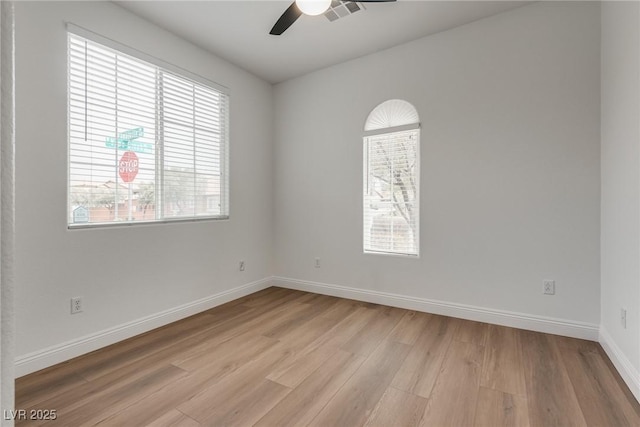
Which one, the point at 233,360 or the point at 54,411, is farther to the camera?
the point at 233,360

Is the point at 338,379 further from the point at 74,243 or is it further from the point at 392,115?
the point at 392,115

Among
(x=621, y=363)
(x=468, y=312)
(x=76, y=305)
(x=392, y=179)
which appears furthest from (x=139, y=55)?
(x=621, y=363)

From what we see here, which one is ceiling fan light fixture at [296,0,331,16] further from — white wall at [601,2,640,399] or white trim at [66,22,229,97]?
white wall at [601,2,640,399]

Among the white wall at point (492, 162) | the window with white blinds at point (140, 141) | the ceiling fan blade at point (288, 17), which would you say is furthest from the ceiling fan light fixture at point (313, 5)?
the window with white blinds at point (140, 141)

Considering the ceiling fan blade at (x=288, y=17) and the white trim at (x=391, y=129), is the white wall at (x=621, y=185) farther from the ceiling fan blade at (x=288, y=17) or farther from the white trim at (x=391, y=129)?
the ceiling fan blade at (x=288, y=17)

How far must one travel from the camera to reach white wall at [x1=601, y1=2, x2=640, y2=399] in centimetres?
186

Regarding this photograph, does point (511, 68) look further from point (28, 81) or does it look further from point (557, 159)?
point (28, 81)

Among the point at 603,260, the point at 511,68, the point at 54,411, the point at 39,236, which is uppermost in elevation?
the point at 511,68

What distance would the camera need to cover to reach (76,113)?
2.34 meters

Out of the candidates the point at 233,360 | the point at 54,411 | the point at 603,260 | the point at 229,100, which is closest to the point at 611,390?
the point at 603,260

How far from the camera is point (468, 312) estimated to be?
297 cm

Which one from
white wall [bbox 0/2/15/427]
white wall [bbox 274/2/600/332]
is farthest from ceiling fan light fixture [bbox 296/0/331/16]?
white wall [bbox 0/2/15/427]

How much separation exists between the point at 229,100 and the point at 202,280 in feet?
6.83

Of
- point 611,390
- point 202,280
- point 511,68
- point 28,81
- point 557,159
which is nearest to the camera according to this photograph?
point 611,390
